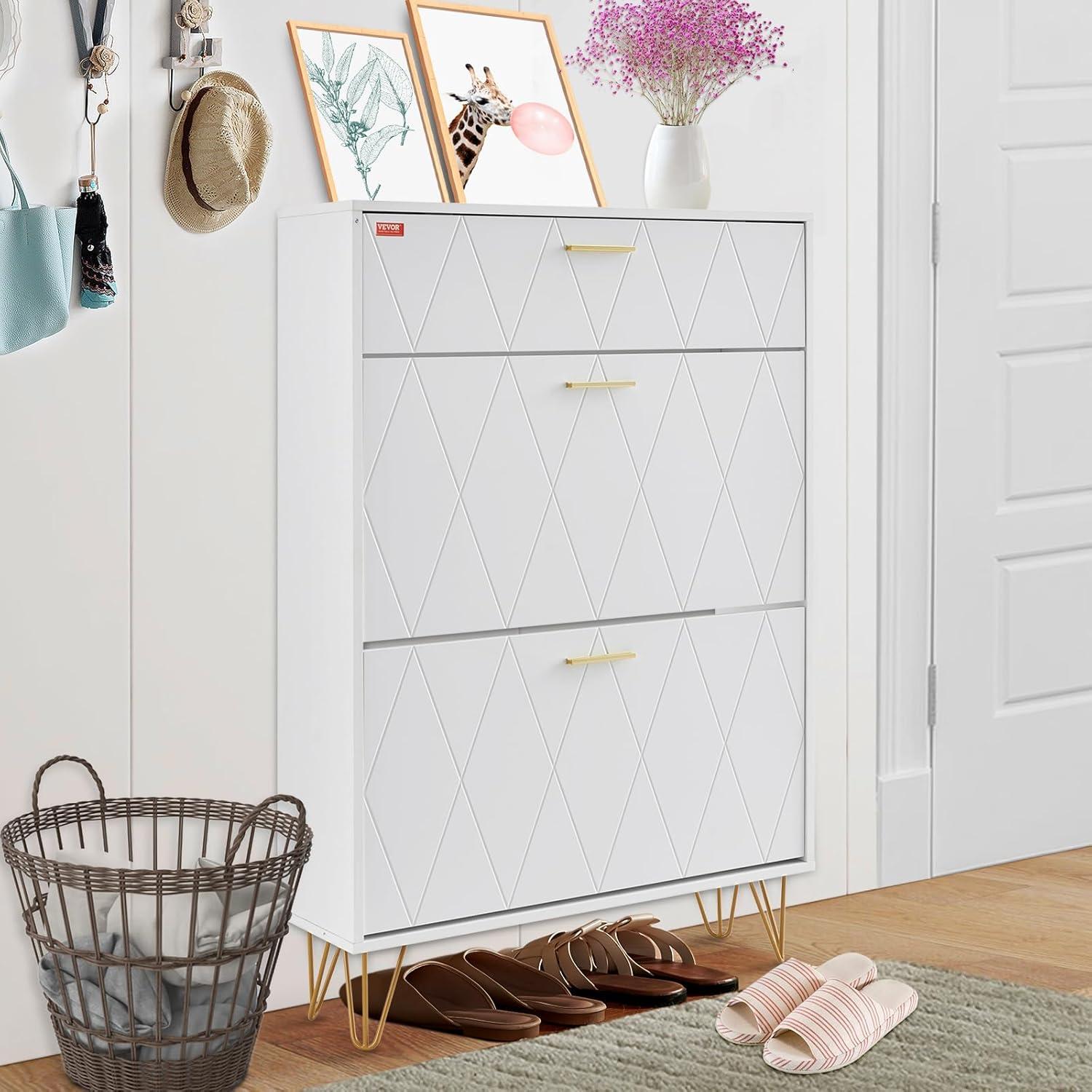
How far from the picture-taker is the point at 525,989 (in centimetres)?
272

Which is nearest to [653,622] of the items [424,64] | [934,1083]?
[934,1083]

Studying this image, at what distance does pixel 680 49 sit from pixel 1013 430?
3.93 ft

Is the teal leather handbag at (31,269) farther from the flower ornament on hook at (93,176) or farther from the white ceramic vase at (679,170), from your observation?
the white ceramic vase at (679,170)

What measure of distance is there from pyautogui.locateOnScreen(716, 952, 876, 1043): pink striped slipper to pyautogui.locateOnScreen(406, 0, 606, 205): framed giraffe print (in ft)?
4.26

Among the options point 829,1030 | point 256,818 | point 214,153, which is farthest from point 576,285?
point 829,1030

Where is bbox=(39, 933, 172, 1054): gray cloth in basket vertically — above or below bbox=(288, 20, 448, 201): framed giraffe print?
below

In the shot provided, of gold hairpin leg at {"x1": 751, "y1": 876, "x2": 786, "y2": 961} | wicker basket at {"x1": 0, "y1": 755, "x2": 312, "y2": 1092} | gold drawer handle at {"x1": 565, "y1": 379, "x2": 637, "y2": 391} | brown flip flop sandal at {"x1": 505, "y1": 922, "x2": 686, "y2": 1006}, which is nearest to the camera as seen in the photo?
wicker basket at {"x1": 0, "y1": 755, "x2": 312, "y2": 1092}

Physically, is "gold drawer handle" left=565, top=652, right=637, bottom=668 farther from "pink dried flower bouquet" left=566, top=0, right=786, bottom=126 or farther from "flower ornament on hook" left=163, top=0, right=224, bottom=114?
"flower ornament on hook" left=163, top=0, right=224, bottom=114

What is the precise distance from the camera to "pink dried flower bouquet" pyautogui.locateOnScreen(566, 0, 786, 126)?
111 inches

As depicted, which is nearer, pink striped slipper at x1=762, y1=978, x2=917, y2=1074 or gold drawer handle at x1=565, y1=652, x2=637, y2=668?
pink striped slipper at x1=762, y1=978, x2=917, y2=1074

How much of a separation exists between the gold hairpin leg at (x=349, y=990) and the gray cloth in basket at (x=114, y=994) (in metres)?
0.34

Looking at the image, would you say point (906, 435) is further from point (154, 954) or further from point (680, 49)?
point (154, 954)

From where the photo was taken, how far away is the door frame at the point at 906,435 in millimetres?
3371

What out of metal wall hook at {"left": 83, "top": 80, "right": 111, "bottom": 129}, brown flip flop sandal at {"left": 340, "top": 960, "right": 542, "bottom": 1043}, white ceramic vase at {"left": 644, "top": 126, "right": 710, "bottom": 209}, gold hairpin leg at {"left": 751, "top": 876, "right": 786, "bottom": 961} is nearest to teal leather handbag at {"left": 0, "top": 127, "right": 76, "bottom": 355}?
metal wall hook at {"left": 83, "top": 80, "right": 111, "bottom": 129}
